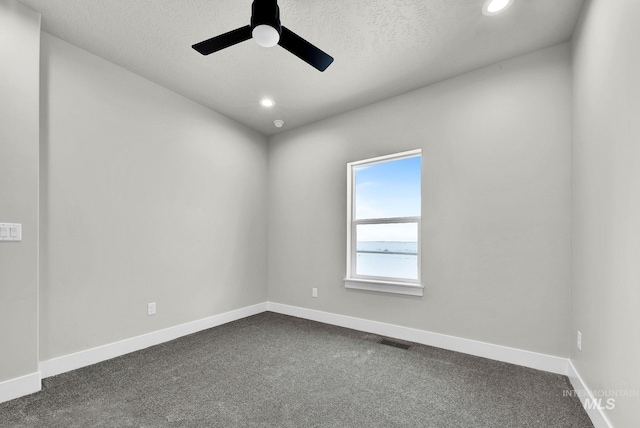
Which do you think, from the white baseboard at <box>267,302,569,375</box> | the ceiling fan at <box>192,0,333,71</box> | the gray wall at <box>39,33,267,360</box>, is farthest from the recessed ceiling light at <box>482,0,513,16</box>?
the gray wall at <box>39,33,267,360</box>

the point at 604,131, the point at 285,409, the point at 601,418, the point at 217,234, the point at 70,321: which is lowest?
the point at 285,409

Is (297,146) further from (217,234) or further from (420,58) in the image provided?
(420,58)

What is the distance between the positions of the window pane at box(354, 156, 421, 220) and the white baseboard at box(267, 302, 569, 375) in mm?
1219

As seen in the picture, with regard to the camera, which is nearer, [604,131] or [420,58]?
[604,131]

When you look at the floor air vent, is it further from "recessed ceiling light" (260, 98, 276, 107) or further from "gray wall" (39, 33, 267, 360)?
"recessed ceiling light" (260, 98, 276, 107)

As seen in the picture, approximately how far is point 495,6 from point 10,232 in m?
3.59

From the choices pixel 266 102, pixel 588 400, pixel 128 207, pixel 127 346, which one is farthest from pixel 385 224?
pixel 127 346

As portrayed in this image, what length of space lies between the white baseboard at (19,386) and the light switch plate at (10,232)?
934mm

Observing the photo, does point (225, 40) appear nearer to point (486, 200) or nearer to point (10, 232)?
point (10, 232)

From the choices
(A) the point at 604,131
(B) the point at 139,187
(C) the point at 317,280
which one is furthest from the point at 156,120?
(A) the point at 604,131

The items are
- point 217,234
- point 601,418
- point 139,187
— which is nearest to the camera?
point 601,418

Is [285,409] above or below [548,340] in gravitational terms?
below

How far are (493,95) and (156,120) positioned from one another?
3271 millimetres

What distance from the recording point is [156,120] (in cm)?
310
